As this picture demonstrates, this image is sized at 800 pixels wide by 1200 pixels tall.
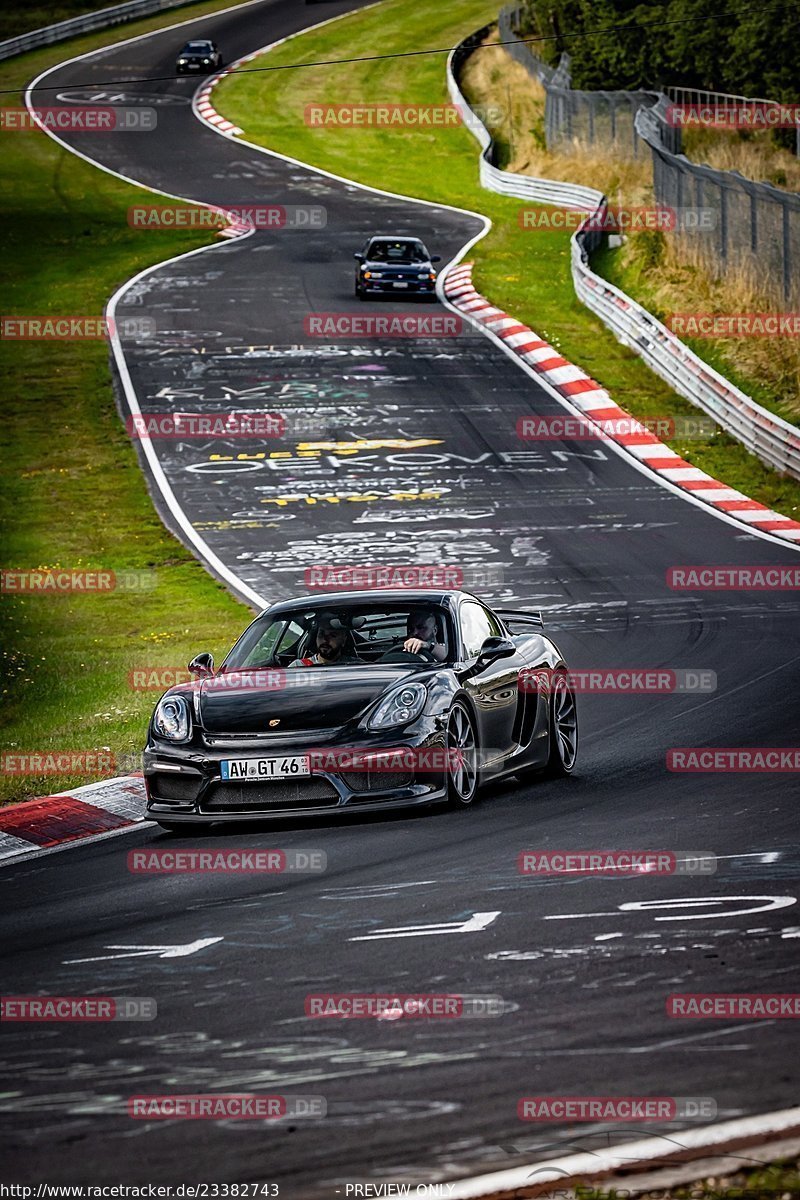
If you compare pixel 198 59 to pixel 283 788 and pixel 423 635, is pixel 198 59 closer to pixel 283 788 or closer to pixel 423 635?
pixel 423 635

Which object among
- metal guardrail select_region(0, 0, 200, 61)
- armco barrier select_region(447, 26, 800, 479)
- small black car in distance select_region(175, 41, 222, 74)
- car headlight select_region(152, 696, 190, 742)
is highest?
metal guardrail select_region(0, 0, 200, 61)

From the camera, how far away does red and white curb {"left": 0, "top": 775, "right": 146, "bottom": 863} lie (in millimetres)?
10562

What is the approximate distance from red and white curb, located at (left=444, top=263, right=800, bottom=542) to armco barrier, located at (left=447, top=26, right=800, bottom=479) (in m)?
0.93

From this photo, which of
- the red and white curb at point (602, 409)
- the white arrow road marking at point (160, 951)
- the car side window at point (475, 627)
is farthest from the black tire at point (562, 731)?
the red and white curb at point (602, 409)

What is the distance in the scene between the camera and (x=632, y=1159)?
4.81m

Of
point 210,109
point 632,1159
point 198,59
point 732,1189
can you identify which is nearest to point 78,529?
point 632,1159

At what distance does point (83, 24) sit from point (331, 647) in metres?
73.4

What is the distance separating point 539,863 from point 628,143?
136 ft

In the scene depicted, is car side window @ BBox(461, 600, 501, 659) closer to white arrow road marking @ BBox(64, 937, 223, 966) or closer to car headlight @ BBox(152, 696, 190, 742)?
car headlight @ BBox(152, 696, 190, 742)

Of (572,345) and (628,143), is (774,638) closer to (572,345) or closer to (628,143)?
(572,345)

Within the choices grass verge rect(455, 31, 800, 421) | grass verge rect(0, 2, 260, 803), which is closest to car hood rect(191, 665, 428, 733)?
grass verge rect(0, 2, 260, 803)

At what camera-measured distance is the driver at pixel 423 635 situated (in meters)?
11.0

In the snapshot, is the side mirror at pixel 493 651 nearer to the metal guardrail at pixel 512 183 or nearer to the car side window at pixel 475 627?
the car side window at pixel 475 627

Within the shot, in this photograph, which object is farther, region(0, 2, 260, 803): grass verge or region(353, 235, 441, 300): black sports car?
region(353, 235, 441, 300): black sports car
